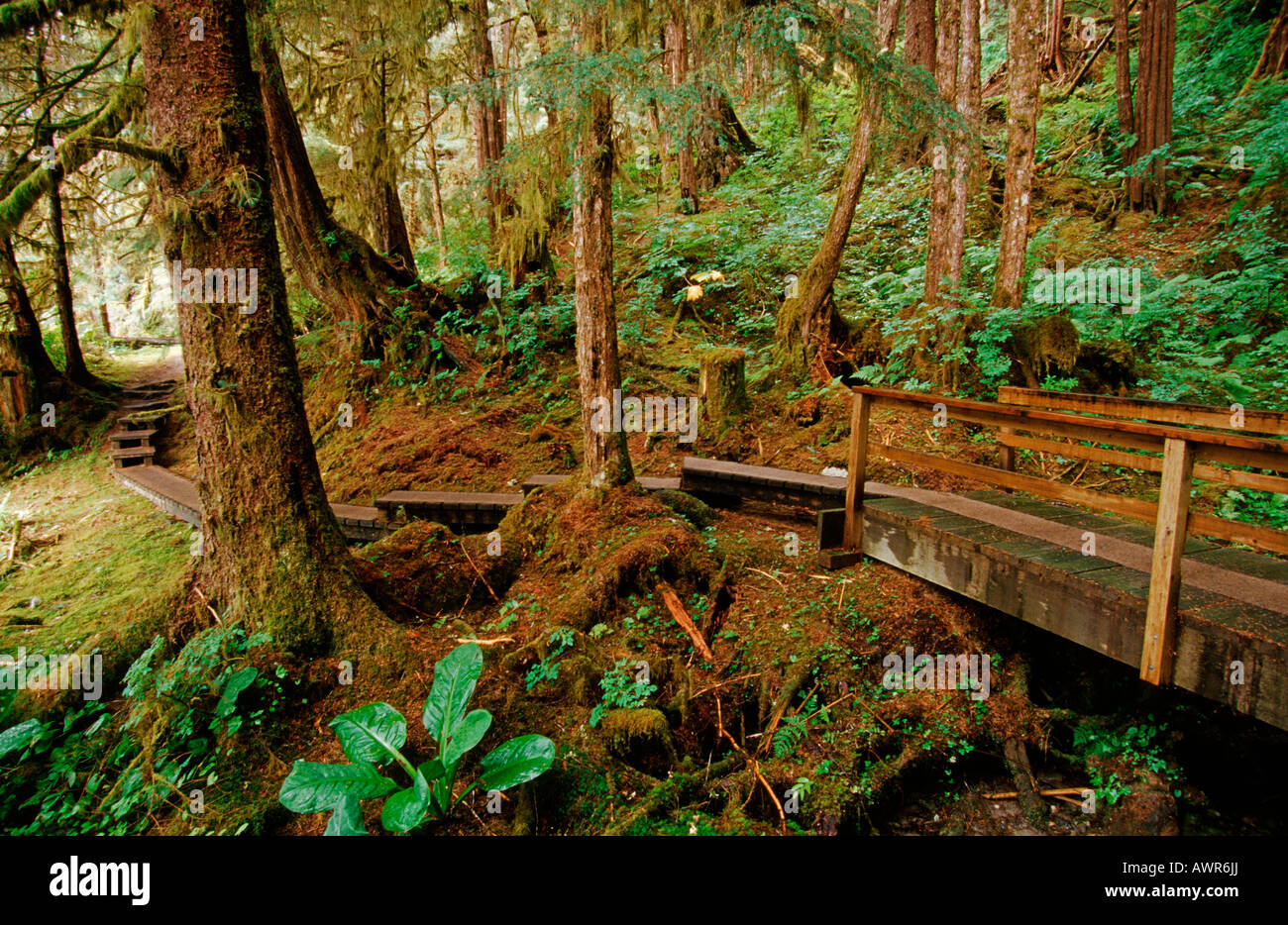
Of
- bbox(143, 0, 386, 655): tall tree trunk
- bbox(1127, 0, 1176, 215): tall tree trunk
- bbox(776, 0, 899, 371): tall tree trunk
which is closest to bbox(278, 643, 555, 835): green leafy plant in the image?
bbox(143, 0, 386, 655): tall tree trunk

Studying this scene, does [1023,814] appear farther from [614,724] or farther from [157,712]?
[157,712]

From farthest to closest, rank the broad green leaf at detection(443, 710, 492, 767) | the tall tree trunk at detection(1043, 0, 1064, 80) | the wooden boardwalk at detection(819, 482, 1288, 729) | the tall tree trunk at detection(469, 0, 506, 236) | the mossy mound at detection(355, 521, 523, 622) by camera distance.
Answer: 1. the tall tree trunk at detection(1043, 0, 1064, 80)
2. the tall tree trunk at detection(469, 0, 506, 236)
3. the mossy mound at detection(355, 521, 523, 622)
4. the broad green leaf at detection(443, 710, 492, 767)
5. the wooden boardwalk at detection(819, 482, 1288, 729)

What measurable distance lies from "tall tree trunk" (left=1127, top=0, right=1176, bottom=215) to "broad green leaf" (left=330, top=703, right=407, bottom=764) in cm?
1462

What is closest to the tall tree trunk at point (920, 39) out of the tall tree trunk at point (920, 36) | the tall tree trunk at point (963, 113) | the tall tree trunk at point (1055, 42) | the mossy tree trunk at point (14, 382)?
the tall tree trunk at point (920, 36)

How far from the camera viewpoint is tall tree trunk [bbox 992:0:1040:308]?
7289 millimetres

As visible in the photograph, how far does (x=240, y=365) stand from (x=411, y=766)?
276cm

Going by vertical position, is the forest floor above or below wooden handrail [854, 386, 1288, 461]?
below

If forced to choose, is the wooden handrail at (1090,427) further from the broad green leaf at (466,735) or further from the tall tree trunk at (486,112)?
the tall tree trunk at (486,112)

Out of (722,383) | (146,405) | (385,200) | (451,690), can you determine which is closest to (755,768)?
(451,690)

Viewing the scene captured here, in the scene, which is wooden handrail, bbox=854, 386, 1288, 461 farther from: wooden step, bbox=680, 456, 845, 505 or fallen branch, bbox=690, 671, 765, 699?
fallen branch, bbox=690, 671, 765, 699

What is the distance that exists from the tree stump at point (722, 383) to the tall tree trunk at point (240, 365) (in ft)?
16.5

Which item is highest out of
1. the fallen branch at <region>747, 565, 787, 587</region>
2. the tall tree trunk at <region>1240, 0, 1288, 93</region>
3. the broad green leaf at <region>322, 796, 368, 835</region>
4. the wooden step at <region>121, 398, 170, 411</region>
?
the tall tree trunk at <region>1240, 0, 1288, 93</region>
